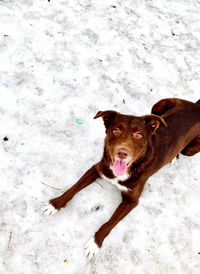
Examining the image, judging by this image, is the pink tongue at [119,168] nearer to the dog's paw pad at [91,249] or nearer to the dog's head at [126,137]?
the dog's head at [126,137]

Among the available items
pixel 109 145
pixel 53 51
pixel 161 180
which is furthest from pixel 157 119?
pixel 53 51

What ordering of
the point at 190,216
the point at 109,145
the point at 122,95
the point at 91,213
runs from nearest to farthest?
the point at 109,145 → the point at 91,213 → the point at 190,216 → the point at 122,95

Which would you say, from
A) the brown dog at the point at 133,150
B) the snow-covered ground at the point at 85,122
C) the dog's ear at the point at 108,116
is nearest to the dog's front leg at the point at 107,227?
the brown dog at the point at 133,150

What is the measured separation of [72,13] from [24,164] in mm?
3799

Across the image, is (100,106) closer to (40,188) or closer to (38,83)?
(38,83)

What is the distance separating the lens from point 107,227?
11.1ft

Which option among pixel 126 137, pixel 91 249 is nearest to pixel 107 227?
pixel 91 249

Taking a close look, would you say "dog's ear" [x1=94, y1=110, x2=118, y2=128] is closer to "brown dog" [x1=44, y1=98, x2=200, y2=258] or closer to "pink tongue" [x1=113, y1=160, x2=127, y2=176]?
"brown dog" [x1=44, y1=98, x2=200, y2=258]

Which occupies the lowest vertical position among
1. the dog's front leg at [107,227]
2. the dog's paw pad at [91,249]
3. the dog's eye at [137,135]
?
the dog's paw pad at [91,249]

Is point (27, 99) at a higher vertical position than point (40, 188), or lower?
higher

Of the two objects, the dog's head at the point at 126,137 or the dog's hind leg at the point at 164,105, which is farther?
the dog's hind leg at the point at 164,105

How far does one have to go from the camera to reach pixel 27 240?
11.0 ft

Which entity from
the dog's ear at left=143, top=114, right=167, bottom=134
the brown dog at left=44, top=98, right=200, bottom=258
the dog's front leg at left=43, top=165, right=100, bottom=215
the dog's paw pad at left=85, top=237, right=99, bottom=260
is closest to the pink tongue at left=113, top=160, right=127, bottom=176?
the brown dog at left=44, top=98, right=200, bottom=258

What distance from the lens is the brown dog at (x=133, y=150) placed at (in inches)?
120
